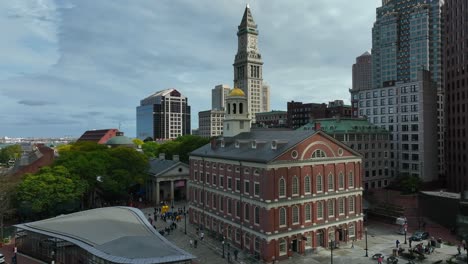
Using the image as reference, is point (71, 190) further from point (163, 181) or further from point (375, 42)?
point (375, 42)

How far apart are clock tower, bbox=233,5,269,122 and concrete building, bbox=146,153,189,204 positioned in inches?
4303

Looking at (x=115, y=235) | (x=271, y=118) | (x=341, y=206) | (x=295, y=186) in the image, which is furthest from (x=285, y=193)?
(x=271, y=118)

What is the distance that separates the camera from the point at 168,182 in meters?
85.1

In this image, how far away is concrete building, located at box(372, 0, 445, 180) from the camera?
503 feet

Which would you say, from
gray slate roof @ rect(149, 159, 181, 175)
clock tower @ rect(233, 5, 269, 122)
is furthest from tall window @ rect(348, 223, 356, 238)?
clock tower @ rect(233, 5, 269, 122)

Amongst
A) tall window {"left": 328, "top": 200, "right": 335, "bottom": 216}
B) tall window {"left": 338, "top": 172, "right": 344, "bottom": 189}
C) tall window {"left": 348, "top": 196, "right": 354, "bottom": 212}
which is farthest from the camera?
tall window {"left": 348, "top": 196, "right": 354, "bottom": 212}

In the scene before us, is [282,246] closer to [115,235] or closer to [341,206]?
[341,206]

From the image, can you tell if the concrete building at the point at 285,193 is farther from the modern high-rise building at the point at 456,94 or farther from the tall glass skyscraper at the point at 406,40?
the tall glass skyscraper at the point at 406,40

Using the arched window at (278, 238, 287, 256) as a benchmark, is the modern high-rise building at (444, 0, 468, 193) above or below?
above

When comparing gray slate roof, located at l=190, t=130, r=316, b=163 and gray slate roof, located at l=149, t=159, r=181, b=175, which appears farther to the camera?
gray slate roof, located at l=149, t=159, r=181, b=175

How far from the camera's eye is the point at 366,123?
89688 mm

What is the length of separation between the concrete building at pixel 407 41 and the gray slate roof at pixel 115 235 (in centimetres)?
12413

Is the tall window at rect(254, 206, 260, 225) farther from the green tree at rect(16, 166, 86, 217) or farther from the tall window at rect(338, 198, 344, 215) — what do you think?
the green tree at rect(16, 166, 86, 217)

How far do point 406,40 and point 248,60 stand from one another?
76648 mm
